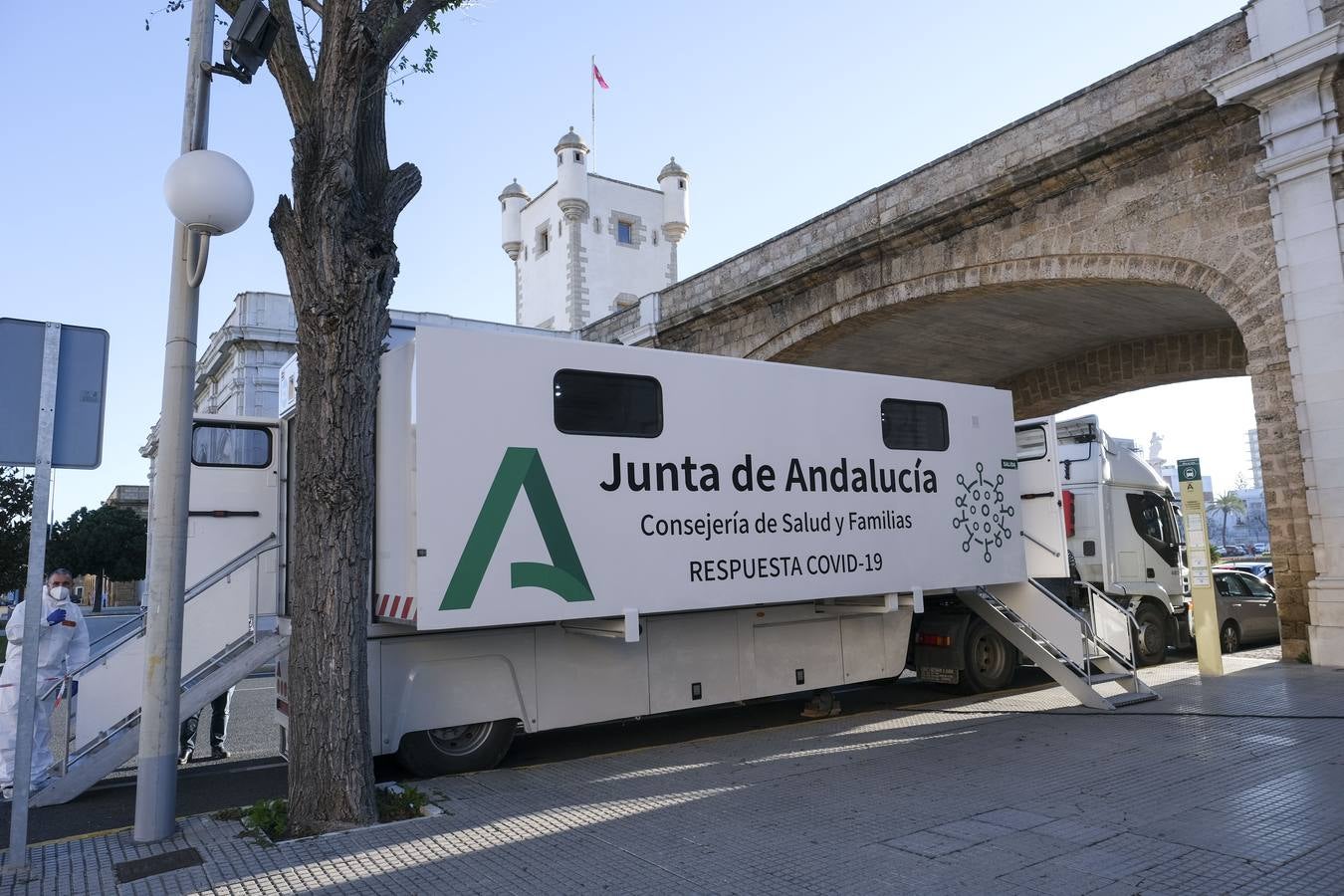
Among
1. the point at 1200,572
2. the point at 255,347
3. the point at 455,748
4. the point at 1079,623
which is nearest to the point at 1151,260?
the point at 1200,572

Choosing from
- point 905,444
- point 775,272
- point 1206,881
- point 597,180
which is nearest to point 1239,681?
point 905,444

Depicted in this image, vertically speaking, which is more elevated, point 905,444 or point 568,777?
point 905,444

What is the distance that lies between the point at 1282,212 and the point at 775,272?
880 cm

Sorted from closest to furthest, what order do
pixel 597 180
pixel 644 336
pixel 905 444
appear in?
pixel 905 444 < pixel 644 336 < pixel 597 180

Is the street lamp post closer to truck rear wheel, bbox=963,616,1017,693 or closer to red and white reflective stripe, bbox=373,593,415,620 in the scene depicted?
red and white reflective stripe, bbox=373,593,415,620

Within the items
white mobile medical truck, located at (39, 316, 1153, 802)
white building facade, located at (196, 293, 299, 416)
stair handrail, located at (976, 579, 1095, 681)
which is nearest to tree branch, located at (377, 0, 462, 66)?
white mobile medical truck, located at (39, 316, 1153, 802)

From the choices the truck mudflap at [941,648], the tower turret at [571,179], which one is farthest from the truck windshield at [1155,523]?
the tower turret at [571,179]

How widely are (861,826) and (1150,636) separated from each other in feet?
31.1

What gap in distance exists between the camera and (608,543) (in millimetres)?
6867

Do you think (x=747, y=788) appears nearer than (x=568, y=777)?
Yes

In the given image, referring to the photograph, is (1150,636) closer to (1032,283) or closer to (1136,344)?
(1032,283)

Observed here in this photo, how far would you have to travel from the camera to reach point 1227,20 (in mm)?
11906

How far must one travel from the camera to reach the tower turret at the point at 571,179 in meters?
44.5

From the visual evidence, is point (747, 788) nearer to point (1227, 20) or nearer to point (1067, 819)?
point (1067, 819)
